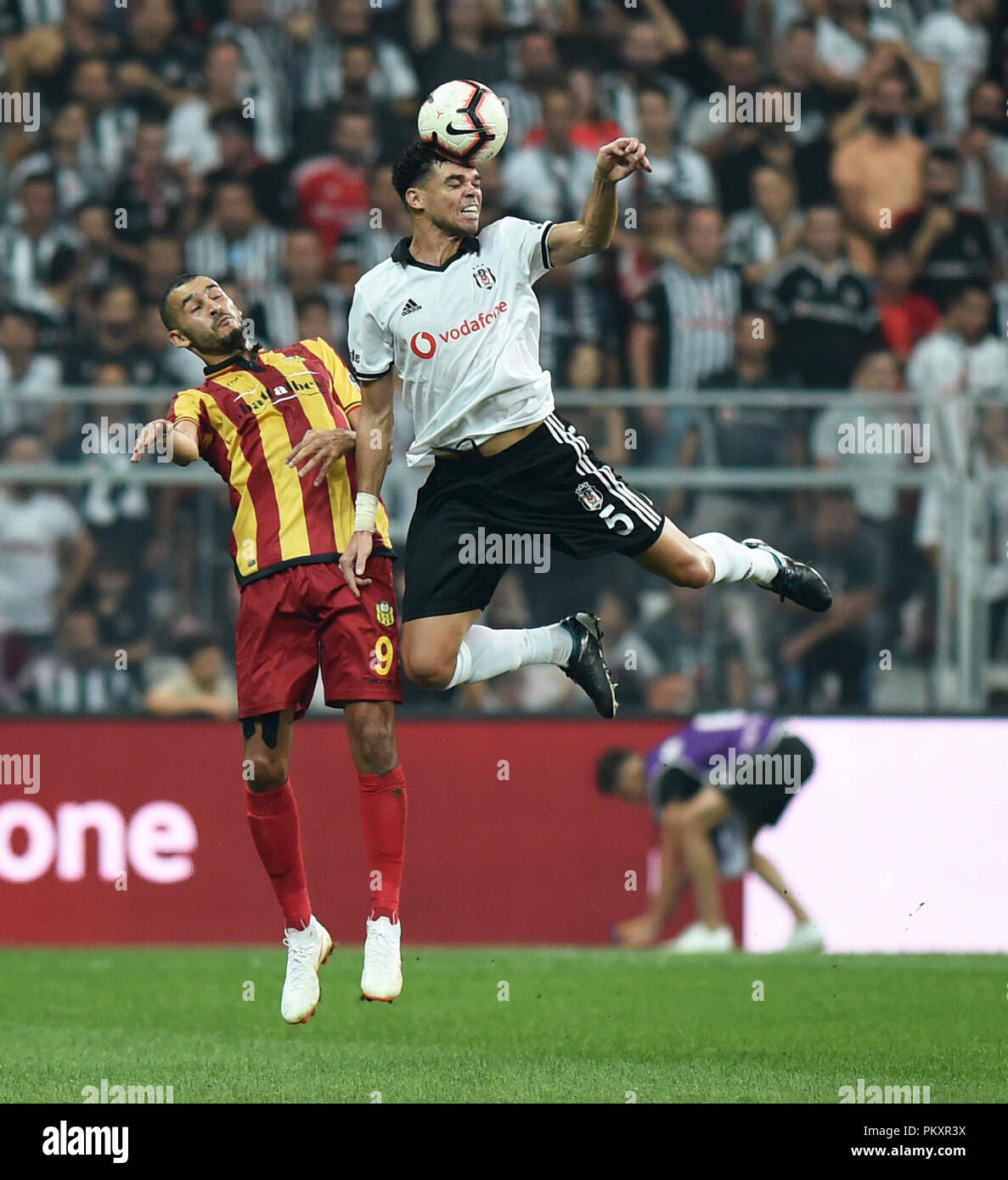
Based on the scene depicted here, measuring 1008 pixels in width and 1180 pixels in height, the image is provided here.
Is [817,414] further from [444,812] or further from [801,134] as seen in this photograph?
[801,134]

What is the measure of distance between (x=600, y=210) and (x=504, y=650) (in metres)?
1.98

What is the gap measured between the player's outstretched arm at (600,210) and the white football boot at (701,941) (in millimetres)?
5669

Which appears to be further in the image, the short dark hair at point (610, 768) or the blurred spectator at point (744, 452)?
the short dark hair at point (610, 768)

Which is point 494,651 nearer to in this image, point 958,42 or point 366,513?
point 366,513

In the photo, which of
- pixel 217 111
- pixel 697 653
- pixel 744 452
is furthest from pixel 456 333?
pixel 217 111

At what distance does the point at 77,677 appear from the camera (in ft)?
42.7

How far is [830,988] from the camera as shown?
10852 mm

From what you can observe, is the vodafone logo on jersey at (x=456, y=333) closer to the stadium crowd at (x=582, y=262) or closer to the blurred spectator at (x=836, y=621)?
the stadium crowd at (x=582, y=262)

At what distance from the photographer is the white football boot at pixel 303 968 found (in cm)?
855

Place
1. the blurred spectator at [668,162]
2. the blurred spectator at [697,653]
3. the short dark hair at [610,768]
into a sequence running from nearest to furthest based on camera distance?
the blurred spectator at [697,653] < the short dark hair at [610,768] < the blurred spectator at [668,162]

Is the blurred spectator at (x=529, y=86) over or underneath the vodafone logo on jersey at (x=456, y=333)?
over

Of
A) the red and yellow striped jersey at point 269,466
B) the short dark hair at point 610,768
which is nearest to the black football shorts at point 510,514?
the red and yellow striped jersey at point 269,466
